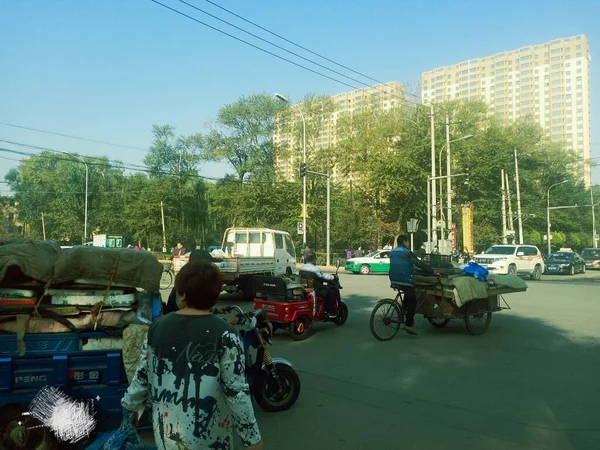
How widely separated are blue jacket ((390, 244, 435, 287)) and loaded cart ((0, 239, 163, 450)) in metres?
5.81

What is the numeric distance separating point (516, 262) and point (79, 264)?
26.7 metres

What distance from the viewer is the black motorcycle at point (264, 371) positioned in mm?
5145

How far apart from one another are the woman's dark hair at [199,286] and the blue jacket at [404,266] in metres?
7.34

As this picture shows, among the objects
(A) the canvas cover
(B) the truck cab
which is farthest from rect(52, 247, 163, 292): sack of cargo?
(B) the truck cab

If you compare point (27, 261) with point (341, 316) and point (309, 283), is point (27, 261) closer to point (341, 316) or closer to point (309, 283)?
point (309, 283)

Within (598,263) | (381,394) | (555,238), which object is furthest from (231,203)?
(381,394)

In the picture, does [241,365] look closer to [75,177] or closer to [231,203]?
[231,203]

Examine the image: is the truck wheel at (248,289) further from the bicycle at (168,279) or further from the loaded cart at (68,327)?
the loaded cart at (68,327)

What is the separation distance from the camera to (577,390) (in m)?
6.21

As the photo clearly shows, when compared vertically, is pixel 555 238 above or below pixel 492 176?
below

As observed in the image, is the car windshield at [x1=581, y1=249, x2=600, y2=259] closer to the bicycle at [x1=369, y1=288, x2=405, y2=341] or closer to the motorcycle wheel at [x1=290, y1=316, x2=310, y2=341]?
the bicycle at [x1=369, y1=288, x2=405, y2=341]

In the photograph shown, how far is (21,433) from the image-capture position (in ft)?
13.0

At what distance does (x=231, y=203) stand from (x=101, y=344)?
1918 inches

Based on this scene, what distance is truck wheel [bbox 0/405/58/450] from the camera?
13.0 ft
